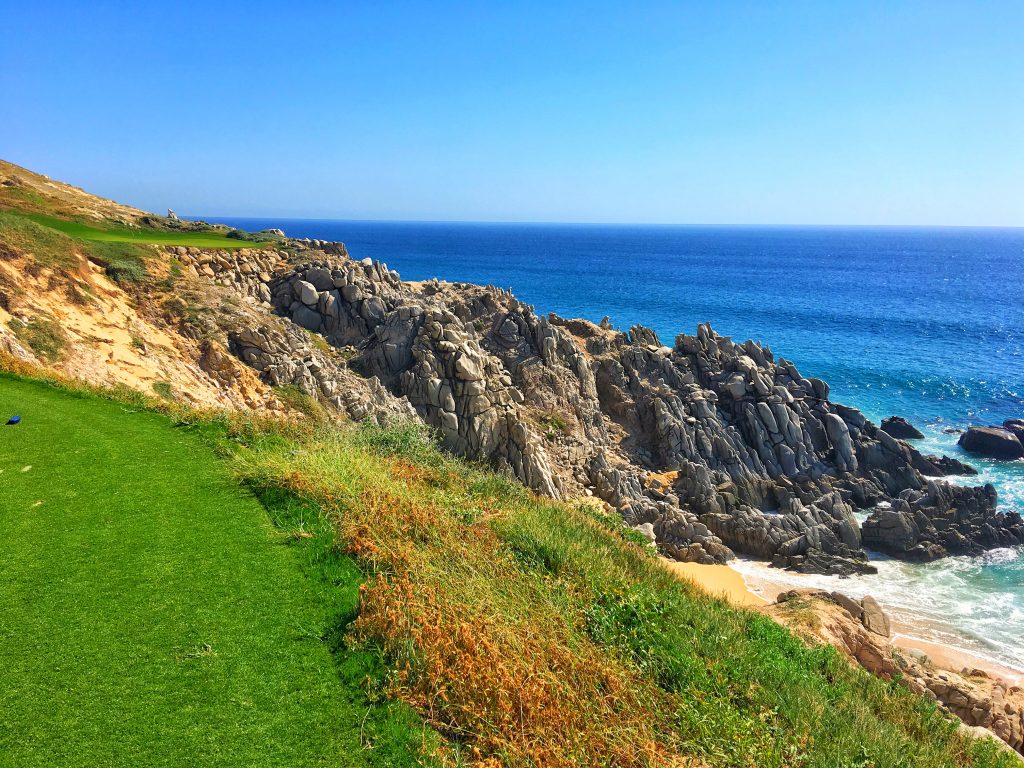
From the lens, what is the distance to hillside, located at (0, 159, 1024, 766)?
7.25m

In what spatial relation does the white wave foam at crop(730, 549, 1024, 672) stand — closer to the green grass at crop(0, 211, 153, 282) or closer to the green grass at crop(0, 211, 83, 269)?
the green grass at crop(0, 211, 153, 282)

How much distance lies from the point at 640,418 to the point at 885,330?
50.4 m

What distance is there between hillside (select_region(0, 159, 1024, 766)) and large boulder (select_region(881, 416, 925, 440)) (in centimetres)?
676

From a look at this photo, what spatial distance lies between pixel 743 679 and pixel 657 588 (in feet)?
9.31

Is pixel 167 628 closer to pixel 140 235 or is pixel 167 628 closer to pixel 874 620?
pixel 874 620

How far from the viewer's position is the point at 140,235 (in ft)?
105

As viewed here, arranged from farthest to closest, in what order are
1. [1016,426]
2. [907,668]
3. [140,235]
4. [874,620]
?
1. [1016,426]
2. [140,235]
3. [874,620]
4. [907,668]

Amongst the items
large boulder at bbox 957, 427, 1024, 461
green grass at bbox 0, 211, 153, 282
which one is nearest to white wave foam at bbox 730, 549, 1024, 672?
large boulder at bbox 957, 427, 1024, 461

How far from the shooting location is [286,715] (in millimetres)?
6316

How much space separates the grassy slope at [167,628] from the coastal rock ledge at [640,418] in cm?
1518

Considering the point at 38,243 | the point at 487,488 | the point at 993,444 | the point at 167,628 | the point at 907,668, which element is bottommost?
the point at 993,444

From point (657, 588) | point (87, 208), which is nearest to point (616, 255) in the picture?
point (87, 208)

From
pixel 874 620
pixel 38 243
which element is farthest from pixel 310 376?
pixel 874 620

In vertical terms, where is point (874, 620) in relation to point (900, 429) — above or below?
below
